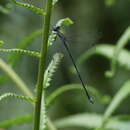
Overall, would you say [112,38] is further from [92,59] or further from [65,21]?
[65,21]

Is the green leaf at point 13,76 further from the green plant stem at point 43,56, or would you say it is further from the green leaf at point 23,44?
the green plant stem at point 43,56

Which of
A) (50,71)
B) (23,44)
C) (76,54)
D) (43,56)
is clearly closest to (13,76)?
(23,44)

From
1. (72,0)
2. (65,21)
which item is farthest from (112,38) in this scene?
(65,21)

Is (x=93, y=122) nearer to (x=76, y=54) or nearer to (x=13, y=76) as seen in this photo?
(x=13, y=76)

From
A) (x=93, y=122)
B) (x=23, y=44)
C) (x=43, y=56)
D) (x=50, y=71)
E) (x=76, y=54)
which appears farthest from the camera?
(x=76, y=54)

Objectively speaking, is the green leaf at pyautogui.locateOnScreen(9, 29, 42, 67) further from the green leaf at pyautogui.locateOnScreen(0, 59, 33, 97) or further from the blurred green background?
the blurred green background

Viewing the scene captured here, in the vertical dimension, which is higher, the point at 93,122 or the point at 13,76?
the point at 13,76

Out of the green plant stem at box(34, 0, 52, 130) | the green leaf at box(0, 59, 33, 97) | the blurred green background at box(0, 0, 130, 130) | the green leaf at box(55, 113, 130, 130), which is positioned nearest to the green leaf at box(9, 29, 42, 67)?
the green leaf at box(0, 59, 33, 97)

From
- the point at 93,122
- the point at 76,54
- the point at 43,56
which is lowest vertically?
the point at 43,56

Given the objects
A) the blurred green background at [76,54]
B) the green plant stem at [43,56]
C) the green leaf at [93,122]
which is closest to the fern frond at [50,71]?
the green plant stem at [43,56]
